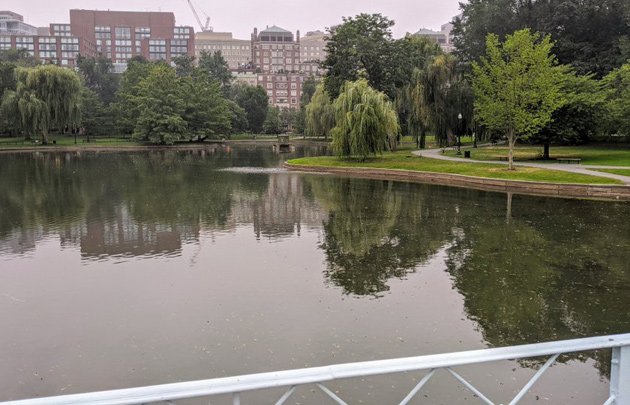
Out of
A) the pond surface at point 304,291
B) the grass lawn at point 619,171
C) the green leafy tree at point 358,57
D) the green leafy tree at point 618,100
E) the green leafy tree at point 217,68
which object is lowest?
the pond surface at point 304,291

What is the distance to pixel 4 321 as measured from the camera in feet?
29.4

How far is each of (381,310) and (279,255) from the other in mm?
4648

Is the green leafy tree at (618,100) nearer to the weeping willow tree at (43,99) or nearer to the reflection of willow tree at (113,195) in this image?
the reflection of willow tree at (113,195)

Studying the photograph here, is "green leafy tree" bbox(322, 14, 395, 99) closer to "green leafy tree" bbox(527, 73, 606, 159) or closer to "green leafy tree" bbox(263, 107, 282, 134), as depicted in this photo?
"green leafy tree" bbox(527, 73, 606, 159)

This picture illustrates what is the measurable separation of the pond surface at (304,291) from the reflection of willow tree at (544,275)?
0.05 meters

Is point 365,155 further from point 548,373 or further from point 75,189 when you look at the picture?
point 548,373

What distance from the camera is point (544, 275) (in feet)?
38.0

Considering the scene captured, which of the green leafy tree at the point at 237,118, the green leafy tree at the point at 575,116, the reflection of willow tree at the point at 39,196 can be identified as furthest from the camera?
the green leafy tree at the point at 237,118

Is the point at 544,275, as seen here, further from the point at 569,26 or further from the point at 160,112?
the point at 160,112

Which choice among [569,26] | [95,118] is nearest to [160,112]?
[95,118]

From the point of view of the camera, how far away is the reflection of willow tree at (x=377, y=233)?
11.8 meters

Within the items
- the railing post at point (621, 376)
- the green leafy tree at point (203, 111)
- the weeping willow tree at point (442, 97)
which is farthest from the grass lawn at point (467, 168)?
the green leafy tree at point (203, 111)

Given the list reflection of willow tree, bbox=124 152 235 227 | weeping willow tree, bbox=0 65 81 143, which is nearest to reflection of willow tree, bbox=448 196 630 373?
reflection of willow tree, bbox=124 152 235 227

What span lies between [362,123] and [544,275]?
26842 millimetres
